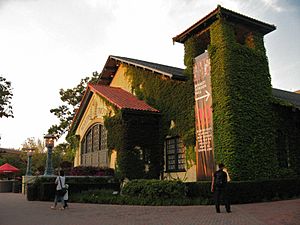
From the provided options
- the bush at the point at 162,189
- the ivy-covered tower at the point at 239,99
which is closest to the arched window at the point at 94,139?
the bush at the point at 162,189

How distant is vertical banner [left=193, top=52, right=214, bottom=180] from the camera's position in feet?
54.3

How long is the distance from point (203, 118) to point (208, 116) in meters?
0.45

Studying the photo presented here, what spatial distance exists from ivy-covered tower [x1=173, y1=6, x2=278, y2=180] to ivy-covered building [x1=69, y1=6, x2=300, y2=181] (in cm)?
A: 5

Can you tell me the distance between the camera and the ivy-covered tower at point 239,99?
15.3 meters

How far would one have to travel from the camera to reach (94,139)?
78.1 ft

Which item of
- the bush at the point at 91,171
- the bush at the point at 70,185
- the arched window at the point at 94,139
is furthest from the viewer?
the arched window at the point at 94,139

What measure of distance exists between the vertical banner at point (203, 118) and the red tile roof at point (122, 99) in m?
3.67

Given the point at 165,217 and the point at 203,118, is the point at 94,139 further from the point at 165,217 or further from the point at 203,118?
the point at 165,217

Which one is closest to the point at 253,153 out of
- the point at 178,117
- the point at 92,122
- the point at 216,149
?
the point at 216,149

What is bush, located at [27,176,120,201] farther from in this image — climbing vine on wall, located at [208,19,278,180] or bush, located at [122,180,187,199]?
climbing vine on wall, located at [208,19,278,180]

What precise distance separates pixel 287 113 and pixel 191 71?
18.9 feet

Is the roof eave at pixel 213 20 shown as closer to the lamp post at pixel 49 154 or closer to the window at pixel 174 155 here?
the window at pixel 174 155

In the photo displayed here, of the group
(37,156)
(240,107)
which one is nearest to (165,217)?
(240,107)

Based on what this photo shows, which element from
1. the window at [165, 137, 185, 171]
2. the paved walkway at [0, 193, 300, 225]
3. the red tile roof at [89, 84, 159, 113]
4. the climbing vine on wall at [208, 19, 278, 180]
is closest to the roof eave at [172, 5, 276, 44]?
the climbing vine on wall at [208, 19, 278, 180]
